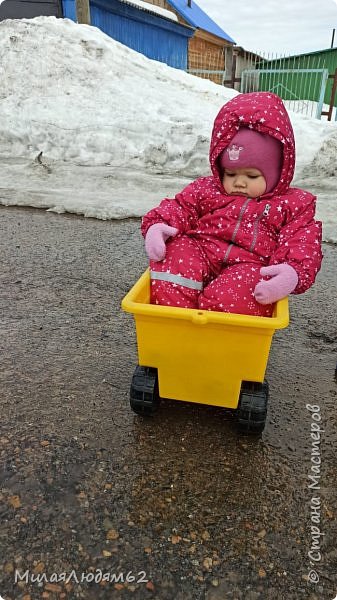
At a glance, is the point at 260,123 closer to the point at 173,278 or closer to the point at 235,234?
→ the point at 235,234

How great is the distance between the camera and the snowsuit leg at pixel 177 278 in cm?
197

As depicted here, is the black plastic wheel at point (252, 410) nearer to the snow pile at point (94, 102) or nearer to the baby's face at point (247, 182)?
the baby's face at point (247, 182)

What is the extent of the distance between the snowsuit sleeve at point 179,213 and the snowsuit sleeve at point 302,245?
1.47 ft

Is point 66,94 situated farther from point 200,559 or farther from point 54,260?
point 200,559

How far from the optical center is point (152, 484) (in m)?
1.64

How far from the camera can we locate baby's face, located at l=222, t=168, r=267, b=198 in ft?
6.85

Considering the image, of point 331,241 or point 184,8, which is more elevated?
point 184,8

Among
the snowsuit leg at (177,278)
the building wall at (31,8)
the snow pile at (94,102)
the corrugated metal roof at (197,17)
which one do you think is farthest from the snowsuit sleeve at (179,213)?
the corrugated metal roof at (197,17)

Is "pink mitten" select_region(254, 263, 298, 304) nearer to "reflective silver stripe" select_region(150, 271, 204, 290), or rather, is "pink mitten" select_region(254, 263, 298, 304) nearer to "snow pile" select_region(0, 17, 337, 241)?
"reflective silver stripe" select_region(150, 271, 204, 290)

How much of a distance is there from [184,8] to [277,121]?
65.1 feet

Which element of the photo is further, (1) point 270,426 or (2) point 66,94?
(2) point 66,94

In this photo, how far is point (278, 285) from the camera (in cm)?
175

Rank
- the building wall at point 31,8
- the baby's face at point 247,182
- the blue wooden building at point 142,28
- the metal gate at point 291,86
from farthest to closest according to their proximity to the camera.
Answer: the metal gate at point 291,86 < the blue wooden building at point 142,28 < the building wall at point 31,8 < the baby's face at point 247,182

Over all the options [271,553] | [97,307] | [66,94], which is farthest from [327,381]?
[66,94]
